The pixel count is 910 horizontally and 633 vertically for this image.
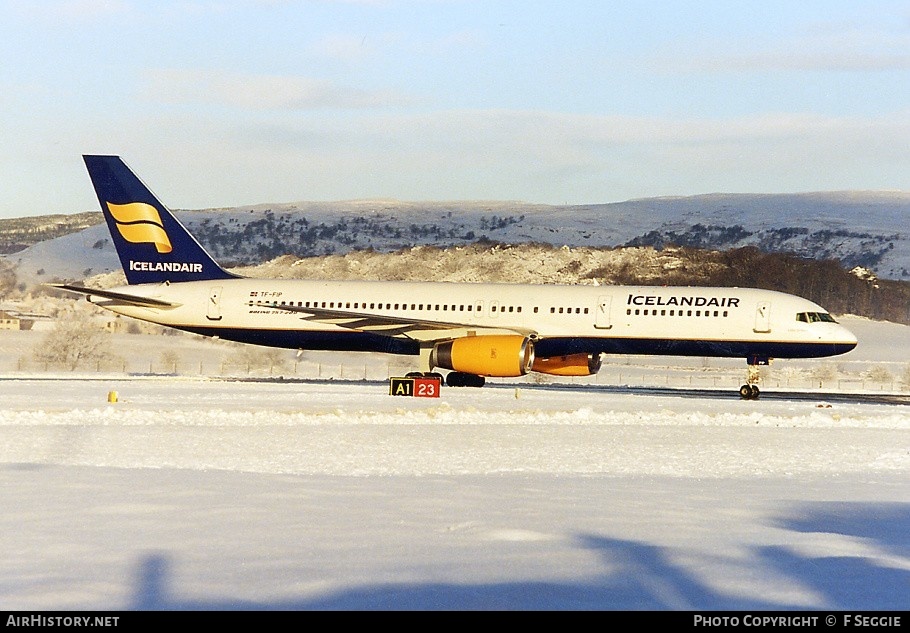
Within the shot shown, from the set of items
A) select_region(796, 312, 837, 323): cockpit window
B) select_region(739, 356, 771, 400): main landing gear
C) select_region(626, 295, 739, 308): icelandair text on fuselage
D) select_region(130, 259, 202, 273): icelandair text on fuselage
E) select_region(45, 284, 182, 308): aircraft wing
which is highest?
select_region(130, 259, 202, 273): icelandair text on fuselage

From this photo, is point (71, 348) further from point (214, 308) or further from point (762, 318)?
point (762, 318)

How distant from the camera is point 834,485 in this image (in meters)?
17.1

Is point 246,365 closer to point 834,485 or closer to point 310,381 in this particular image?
point 310,381

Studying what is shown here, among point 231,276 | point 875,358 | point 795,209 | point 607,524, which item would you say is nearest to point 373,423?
point 607,524

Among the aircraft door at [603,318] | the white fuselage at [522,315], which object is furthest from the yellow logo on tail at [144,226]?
the aircraft door at [603,318]

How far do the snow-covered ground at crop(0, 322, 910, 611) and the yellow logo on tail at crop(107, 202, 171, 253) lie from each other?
17.6 meters

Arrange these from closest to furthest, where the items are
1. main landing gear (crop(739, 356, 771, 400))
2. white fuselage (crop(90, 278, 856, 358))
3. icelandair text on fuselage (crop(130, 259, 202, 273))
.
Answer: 1. main landing gear (crop(739, 356, 771, 400))
2. white fuselage (crop(90, 278, 856, 358))
3. icelandair text on fuselage (crop(130, 259, 202, 273))

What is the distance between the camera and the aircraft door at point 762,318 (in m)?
38.9

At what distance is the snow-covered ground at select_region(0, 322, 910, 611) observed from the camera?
30.6ft

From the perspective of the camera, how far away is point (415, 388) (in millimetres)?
34719

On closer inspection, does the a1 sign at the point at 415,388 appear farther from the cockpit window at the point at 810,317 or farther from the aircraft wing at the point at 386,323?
the cockpit window at the point at 810,317

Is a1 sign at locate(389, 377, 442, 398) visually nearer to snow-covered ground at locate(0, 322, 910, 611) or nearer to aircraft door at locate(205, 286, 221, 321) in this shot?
snow-covered ground at locate(0, 322, 910, 611)
